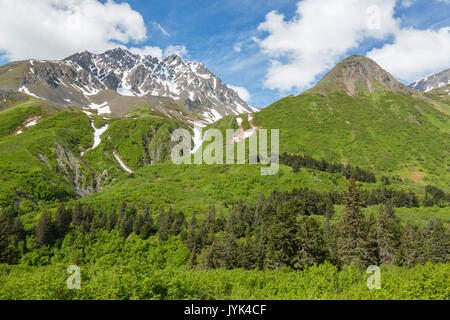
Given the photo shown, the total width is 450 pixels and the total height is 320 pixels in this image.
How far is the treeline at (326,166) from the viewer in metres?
76.2

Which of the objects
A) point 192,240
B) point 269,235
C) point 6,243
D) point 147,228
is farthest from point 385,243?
point 6,243

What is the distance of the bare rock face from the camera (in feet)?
483

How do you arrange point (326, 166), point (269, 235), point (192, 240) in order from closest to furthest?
point (269, 235) < point (192, 240) < point (326, 166)

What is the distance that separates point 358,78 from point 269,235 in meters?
155

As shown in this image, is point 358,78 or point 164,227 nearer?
point 164,227

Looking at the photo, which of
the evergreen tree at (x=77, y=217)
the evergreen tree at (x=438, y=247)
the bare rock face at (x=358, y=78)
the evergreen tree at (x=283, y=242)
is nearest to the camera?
the evergreen tree at (x=283, y=242)

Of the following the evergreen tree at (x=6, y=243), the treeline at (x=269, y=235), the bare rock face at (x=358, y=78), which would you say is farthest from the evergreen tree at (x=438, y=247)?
the bare rock face at (x=358, y=78)

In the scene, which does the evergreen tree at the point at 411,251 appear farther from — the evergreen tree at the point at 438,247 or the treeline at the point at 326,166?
the treeline at the point at 326,166

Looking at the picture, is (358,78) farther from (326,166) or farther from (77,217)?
(77,217)

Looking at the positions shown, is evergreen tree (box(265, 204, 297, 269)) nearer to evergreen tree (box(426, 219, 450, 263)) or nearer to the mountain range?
evergreen tree (box(426, 219, 450, 263))

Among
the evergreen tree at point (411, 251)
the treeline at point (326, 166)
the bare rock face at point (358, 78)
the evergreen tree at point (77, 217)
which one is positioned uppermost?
the bare rock face at point (358, 78)

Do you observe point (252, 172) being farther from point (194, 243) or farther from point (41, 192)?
point (41, 192)

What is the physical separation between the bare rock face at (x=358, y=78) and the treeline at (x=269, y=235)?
118m

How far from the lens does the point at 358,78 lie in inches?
6024
